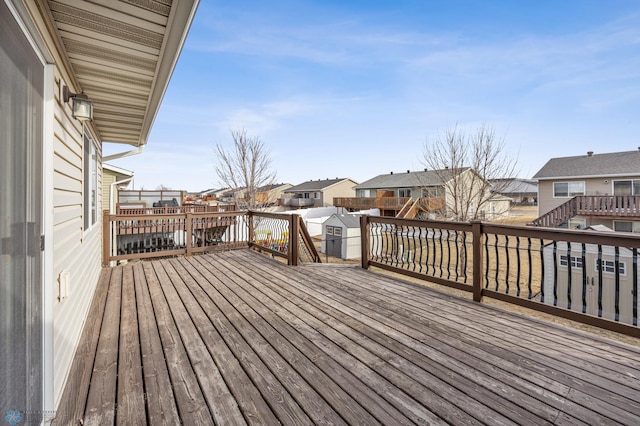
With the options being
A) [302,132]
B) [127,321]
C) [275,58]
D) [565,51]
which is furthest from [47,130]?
[302,132]

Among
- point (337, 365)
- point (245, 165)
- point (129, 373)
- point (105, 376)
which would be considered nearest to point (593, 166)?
point (245, 165)

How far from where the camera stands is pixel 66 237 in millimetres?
2236

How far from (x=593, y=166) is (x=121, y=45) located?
907 inches

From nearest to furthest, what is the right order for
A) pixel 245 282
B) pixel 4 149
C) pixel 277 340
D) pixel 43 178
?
pixel 4 149 < pixel 43 178 < pixel 277 340 < pixel 245 282

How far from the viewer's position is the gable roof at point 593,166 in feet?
51.1

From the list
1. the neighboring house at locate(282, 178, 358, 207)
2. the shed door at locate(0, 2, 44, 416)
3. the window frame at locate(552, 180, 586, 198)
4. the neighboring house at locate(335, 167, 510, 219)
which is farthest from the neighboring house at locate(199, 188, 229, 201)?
the window frame at locate(552, 180, 586, 198)

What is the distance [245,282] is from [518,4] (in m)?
10.7

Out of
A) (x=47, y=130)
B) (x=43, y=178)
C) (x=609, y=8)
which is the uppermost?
(x=609, y=8)

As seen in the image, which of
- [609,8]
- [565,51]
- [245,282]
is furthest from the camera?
[565,51]

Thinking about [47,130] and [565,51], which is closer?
[47,130]

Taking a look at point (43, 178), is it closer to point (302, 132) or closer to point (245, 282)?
point (245, 282)

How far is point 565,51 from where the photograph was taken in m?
10.7

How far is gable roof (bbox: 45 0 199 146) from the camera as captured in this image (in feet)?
5.88

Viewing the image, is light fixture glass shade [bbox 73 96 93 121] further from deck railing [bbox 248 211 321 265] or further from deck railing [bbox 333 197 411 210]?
deck railing [bbox 333 197 411 210]
